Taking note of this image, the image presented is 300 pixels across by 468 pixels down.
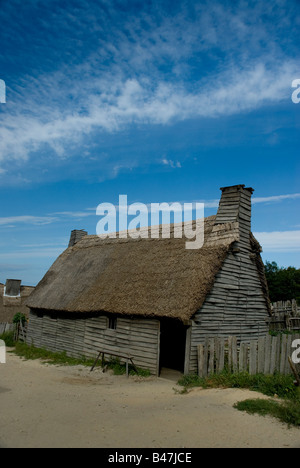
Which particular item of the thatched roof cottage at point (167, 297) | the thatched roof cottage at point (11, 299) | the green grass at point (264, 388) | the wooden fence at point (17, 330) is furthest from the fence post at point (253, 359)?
the thatched roof cottage at point (11, 299)

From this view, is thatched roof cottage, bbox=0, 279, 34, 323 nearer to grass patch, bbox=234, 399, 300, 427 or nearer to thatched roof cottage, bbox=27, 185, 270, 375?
thatched roof cottage, bbox=27, 185, 270, 375

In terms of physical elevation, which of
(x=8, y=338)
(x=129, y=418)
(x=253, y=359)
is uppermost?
(x=253, y=359)

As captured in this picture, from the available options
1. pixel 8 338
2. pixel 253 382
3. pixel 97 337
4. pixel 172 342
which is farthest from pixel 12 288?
pixel 253 382

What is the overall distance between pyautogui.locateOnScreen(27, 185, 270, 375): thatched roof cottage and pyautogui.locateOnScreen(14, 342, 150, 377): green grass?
14.6 inches

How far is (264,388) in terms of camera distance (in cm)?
934

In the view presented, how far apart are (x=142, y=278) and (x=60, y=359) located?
21.2ft

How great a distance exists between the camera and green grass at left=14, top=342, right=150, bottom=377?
14170 millimetres

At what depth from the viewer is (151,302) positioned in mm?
13836

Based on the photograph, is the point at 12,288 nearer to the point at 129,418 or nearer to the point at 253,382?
the point at 129,418

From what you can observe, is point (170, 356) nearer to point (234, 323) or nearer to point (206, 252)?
point (234, 323)

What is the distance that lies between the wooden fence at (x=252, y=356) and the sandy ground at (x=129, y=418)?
1099 mm

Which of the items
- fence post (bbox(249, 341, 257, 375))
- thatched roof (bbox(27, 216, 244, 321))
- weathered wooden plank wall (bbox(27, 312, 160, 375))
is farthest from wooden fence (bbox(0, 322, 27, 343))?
fence post (bbox(249, 341, 257, 375))

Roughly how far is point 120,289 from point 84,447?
30.9 feet
